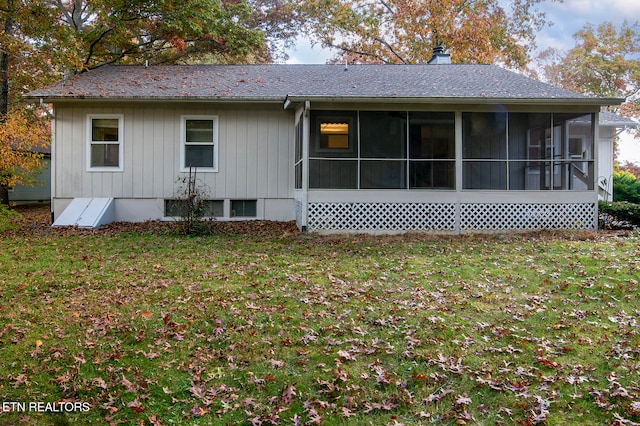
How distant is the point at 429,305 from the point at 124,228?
25.6 ft

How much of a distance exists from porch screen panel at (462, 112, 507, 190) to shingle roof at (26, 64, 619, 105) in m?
1.12

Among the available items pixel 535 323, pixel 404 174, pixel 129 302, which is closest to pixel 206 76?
pixel 404 174

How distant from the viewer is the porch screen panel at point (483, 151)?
40.7 ft

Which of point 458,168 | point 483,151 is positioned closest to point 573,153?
point 483,151

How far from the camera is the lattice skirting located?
10133 millimetres

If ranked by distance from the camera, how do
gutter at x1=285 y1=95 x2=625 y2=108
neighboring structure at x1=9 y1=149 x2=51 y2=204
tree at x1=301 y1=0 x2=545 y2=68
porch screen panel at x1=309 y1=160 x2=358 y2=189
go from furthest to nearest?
tree at x1=301 y1=0 x2=545 y2=68
neighboring structure at x1=9 y1=149 x2=51 y2=204
porch screen panel at x1=309 y1=160 x2=358 y2=189
gutter at x1=285 y1=95 x2=625 y2=108

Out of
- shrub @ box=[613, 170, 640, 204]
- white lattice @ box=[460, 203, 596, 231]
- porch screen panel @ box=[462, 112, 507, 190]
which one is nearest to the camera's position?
white lattice @ box=[460, 203, 596, 231]

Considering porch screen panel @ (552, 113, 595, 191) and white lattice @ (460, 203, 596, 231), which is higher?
porch screen panel @ (552, 113, 595, 191)

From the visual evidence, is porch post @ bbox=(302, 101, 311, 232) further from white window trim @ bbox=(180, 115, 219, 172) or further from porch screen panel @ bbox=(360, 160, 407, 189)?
white window trim @ bbox=(180, 115, 219, 172)

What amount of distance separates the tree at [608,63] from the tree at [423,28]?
7.17 m

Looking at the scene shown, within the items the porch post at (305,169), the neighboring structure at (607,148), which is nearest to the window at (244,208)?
the porch post at (305,169)

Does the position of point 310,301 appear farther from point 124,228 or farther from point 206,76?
point 206,76

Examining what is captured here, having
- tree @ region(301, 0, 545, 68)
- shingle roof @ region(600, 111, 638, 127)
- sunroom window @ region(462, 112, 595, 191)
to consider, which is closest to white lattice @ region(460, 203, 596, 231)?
sunroom window @ region(462, 112, 595, 191)

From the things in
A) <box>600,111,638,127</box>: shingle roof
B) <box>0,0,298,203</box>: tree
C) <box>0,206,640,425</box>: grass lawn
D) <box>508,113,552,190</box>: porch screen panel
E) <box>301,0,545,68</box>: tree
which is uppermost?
<box>301,0,545,68</box>: tree
